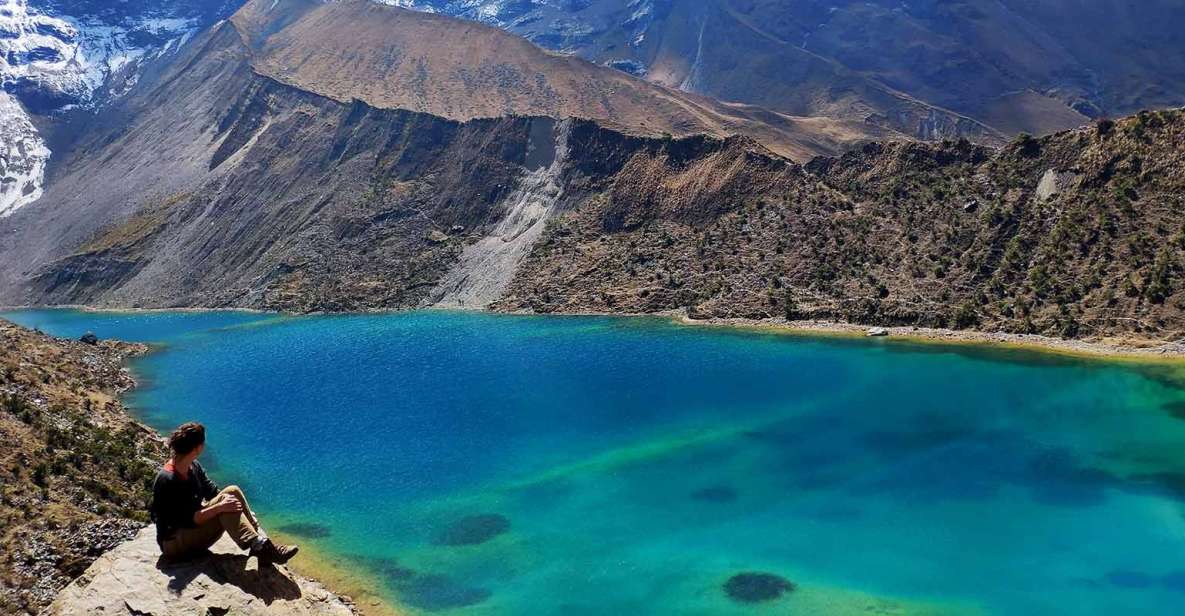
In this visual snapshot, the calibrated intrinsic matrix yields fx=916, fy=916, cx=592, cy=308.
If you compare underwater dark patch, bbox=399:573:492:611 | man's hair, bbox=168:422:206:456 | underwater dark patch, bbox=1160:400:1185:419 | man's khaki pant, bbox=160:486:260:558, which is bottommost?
underwater dark patch, bbox=399:573:492:611

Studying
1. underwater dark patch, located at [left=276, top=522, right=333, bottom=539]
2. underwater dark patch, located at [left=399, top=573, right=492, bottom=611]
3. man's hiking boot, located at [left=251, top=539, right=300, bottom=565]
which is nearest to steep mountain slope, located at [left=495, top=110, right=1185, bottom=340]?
underwater dark patch, located at [left=276, top=522, right=333, bottom=539]

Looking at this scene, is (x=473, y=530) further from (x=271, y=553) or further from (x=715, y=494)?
(x=271, y=553)

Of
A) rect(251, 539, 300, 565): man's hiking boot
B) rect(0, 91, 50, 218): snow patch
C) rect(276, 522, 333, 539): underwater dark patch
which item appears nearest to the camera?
rect(251, 539, 300, 565): man's hiking boot

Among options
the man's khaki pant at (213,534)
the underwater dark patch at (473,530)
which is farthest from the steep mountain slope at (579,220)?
the man's khaki pant at (213,534)

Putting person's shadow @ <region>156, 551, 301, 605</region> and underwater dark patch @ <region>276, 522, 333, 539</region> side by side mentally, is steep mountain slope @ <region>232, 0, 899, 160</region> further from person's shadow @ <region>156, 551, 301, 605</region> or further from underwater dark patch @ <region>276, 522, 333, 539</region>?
person's shadow @ <region>156, 551, 301, 605</region>

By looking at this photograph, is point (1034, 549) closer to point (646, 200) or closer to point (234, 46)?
point (646, 200)

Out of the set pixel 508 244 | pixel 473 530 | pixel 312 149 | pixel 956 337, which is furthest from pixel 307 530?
pixel 312 149

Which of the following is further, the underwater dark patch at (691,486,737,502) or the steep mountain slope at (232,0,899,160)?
the steep mountain slope at (232,0,899,160)
